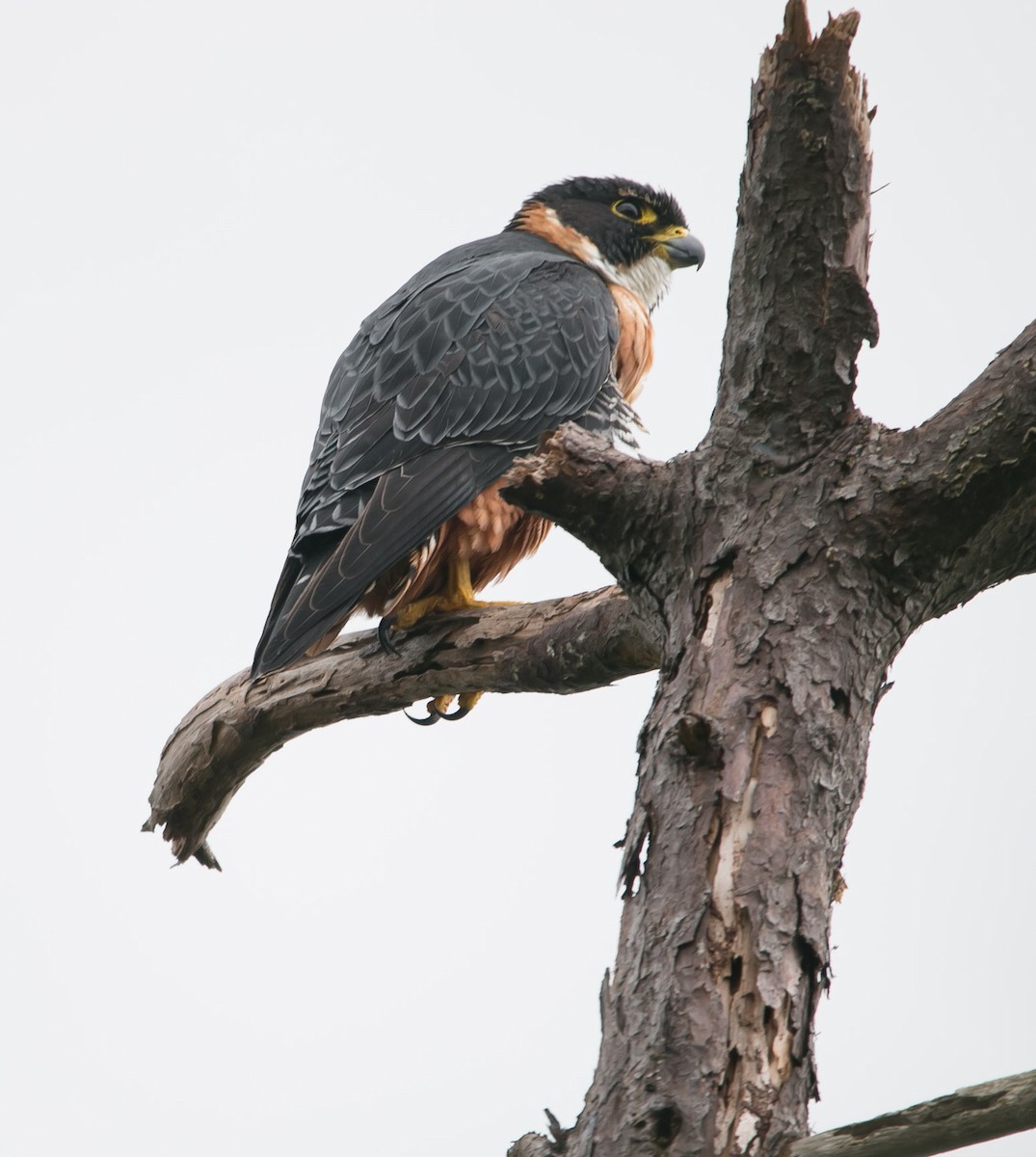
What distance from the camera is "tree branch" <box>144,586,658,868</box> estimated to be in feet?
13.0

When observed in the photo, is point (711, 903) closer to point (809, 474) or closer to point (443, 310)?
point (809, 474)

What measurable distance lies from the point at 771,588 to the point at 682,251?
4.17 m

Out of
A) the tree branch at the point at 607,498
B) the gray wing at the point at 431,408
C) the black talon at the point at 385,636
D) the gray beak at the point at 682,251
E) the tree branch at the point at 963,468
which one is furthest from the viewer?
the gray beak at the point at 682,251

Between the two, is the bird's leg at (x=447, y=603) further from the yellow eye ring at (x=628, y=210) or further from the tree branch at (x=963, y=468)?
the yellow eye ring at (x=628, y=210)

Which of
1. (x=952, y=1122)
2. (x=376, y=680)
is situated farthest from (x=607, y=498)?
(x=376, y=680)

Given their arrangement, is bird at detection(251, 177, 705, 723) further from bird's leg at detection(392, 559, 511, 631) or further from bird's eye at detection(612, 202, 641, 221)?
bird's eye at detection(612, 202, 641, 221)

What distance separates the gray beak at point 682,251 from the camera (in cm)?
654

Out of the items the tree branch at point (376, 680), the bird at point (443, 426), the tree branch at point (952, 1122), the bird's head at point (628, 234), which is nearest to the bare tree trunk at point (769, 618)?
the tree branch at point (952, 1122)

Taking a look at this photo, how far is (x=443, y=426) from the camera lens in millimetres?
4898

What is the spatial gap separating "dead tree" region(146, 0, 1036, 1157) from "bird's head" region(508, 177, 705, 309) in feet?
12.0

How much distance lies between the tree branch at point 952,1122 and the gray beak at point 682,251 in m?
5.24

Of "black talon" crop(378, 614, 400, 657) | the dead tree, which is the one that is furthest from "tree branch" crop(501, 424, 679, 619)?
"black talon" crop(378, 614, 400, 657)

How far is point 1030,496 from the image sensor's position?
2848 millimetres

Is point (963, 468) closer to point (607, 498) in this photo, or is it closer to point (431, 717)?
point (607, 498)
